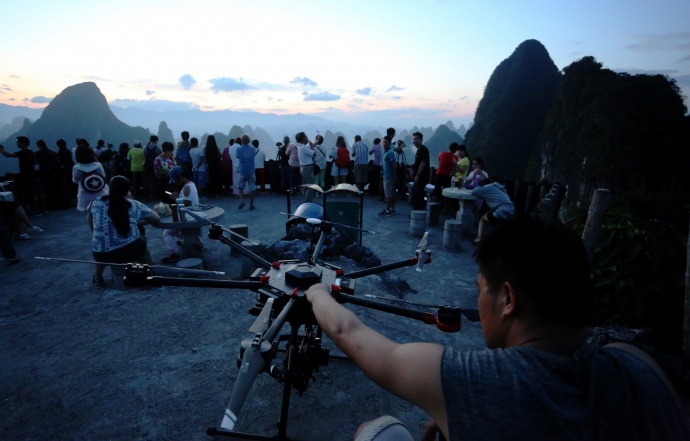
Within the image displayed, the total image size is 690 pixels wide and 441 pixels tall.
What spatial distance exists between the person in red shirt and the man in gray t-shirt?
10417mm

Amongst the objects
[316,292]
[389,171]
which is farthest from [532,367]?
[389,171]

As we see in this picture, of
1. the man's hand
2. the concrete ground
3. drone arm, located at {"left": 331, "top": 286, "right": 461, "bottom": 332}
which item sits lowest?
the concrete ground

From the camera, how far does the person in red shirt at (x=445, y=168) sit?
1127 cm

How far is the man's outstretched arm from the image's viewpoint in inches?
42.5

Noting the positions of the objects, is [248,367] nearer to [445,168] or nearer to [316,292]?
[316,292]

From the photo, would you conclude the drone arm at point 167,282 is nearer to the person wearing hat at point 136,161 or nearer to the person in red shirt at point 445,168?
the person in red shirt at point 445,168

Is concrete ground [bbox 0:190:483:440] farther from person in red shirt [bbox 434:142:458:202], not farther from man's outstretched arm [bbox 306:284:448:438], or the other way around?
person in red shirt [bbox 434:142:458:202]

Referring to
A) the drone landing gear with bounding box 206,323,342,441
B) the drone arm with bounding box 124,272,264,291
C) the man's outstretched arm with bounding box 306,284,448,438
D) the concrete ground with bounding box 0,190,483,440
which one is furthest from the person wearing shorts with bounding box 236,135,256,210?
the man's outstretched arm with bounding box 306,284,448,438

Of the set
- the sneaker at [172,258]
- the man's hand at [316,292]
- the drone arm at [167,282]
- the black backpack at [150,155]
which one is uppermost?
the black backpack at [150,155]

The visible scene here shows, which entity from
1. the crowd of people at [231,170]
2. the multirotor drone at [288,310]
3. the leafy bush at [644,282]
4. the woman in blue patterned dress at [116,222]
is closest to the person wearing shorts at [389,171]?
the crowd of people at [231,170]

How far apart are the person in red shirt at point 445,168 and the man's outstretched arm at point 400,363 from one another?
10.5m

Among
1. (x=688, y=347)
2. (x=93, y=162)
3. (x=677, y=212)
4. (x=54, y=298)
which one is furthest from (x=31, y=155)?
(x=677, y=212)

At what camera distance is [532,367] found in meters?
1.03

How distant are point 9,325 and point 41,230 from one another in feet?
18.9
